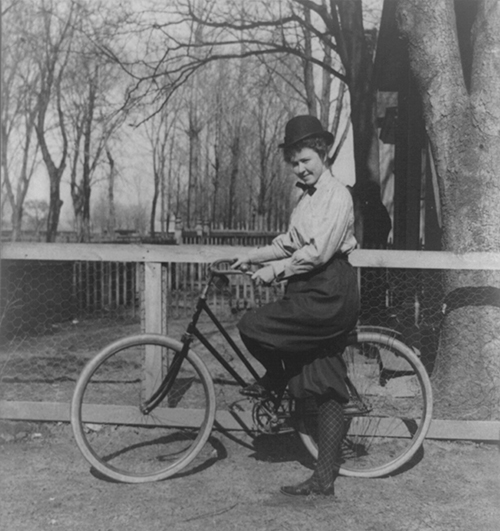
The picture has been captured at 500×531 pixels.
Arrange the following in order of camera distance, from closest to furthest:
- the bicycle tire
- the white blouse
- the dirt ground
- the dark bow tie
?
1. the dirt ground
2. the white blouse
3. the dark bow tie
4. the bicycle tire

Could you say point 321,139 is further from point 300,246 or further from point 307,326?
point 307,326

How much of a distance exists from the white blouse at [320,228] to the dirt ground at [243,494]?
1.18m

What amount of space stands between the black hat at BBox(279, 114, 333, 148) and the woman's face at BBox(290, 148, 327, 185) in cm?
7

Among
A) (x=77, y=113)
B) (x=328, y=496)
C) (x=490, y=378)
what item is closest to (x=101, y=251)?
(x=328, y=496)

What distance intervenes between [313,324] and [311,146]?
920 millimetres

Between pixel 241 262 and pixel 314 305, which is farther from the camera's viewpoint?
pixel 241 262

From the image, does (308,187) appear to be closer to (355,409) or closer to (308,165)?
(308,165)

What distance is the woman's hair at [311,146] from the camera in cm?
305

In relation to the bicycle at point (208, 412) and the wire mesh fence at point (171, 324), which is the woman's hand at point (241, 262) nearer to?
the bicycle at point (208, 412)

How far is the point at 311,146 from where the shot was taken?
121 inches

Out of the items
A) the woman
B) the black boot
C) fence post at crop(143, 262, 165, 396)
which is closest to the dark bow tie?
the woman

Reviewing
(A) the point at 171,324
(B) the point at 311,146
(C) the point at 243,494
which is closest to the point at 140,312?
(C) the point at 243,494

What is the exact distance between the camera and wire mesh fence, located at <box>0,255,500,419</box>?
386 cm

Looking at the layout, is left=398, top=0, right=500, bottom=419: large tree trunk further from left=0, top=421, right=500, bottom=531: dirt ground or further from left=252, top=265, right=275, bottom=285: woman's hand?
left=252, top=265, right=275, bottom=285: woman's hand
